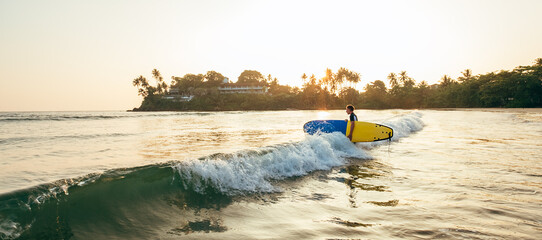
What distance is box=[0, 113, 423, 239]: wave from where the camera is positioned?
3.45m

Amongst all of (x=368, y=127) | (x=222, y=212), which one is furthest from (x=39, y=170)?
(x=368, y=127)

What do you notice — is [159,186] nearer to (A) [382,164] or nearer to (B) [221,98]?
(A) [382,164]

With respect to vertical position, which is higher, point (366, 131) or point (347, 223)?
point (366, 131)

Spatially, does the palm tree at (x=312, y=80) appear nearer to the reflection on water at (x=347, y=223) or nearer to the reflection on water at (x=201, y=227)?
the reflection on water at (x=347, y=223)

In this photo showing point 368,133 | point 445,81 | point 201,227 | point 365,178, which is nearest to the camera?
point 201,227

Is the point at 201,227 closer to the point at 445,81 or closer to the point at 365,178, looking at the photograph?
the point at 365,178

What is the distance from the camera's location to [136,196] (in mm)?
4531

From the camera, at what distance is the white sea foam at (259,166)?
520 centimetres

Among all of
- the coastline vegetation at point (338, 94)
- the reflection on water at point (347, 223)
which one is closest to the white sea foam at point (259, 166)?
the reflection on water at point (347, 223)

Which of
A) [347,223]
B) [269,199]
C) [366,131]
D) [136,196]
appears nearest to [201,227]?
[269,199]

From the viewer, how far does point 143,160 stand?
7.51 meters

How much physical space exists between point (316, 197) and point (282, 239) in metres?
1.86

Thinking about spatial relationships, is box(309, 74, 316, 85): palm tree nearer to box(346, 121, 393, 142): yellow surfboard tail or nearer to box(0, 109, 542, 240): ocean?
box(346, 121, 393, 142): yellow surfboard tail

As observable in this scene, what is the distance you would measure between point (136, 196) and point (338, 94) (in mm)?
101720
